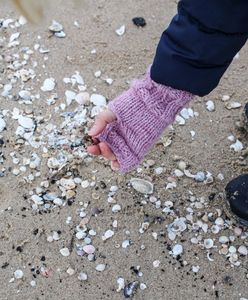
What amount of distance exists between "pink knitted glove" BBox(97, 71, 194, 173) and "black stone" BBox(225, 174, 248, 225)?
40 centimetres

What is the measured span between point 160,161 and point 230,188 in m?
0.24

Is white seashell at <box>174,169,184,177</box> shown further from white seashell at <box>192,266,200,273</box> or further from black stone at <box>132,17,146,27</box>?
black stone at <box>132,17,146,27</box>

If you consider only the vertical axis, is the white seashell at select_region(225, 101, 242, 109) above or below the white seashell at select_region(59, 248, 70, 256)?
above

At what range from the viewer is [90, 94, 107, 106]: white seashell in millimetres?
2068

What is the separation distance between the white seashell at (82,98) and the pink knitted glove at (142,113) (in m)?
0.53

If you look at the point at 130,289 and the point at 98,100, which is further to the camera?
the point at 98,100

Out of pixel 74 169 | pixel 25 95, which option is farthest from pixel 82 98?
pixel 74 169

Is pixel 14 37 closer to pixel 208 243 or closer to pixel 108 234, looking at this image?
pixel 108 234

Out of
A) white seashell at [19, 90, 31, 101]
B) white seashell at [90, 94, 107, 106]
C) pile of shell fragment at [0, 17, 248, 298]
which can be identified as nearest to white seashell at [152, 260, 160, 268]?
pile of shell fragment at [0, 17, 248, 298]

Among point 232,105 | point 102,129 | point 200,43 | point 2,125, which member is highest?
point 200,43

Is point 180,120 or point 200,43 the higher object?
point 200,43

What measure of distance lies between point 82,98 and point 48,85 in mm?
138

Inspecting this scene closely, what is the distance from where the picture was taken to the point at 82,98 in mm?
2074

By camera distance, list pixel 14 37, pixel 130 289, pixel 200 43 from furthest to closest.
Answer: pixel 14 37 < pixel 130 289 < pixel 200 43
